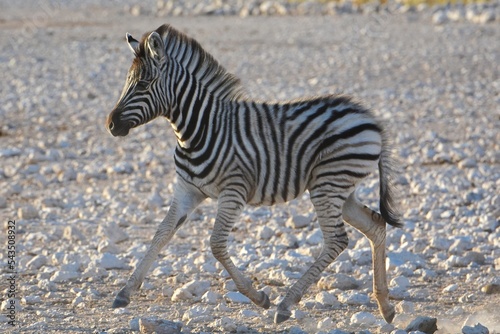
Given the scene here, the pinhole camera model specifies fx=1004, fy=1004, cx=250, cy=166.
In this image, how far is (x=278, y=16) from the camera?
2583 centimetres

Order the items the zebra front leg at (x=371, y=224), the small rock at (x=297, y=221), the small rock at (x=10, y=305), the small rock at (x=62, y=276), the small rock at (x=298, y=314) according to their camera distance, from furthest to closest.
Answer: the small rock at (x=297, y=221), the small rock at (x=62, y=276), the zebra front leg at (x=371, y=224), the small rock at (x=10, y=305), the small rock at (x=298, y=314)

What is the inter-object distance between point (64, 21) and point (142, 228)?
18.8m

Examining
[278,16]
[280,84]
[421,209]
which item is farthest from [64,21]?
[421,209]

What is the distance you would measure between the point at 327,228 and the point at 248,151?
0.69 m

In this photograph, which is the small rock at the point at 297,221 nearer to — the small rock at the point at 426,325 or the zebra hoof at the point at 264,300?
the zebra hoof at the point at 264,300

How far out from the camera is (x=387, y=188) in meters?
6.51

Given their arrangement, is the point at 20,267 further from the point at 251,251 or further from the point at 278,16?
the point at 278,16

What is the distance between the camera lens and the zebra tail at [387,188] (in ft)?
21.3

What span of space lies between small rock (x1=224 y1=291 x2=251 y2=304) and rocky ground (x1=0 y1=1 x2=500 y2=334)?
23 mm

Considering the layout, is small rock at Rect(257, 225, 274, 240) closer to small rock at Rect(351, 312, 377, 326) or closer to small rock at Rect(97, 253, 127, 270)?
small rock at Rect(97, 253, 127, 270)

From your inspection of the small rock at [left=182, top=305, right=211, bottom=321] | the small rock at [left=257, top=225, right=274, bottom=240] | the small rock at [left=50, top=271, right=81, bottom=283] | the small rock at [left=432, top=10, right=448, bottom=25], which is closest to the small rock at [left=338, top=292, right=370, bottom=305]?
the small rock at [left=182, top=305, right=211, bottom=321]

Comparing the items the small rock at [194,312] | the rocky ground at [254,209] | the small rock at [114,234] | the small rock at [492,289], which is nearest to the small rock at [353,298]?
the rocky ground at [254,209]

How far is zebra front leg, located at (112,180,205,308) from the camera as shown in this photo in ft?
20.3

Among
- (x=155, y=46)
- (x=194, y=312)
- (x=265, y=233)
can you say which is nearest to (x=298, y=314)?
(x=194, y=312)
